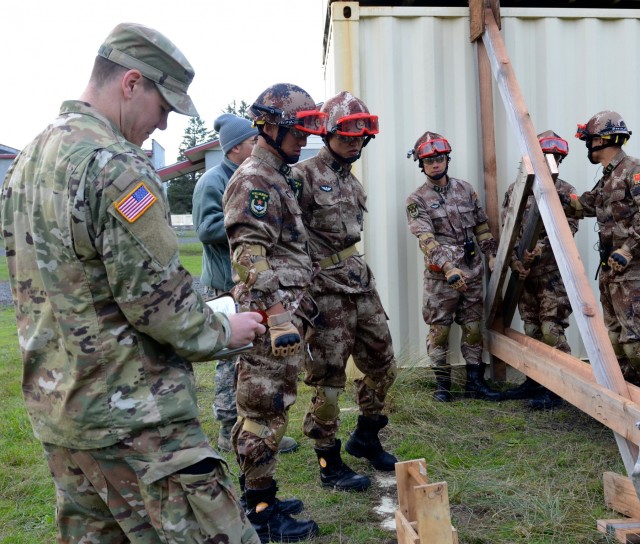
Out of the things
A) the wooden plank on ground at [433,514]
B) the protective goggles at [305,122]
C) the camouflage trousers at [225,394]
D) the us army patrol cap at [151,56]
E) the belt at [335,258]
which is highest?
the us army patrol cap at [151,56]

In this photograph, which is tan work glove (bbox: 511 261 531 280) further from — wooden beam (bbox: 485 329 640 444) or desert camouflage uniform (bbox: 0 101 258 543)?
desert camouflage uniform (bbox: 0 101 258 543)

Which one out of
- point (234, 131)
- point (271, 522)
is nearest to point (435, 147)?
point (234, 131)

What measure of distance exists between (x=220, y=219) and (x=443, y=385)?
8.77 feet

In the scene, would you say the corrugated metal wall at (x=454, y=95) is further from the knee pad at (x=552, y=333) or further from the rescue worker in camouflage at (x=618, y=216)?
the rescue worker in camouflage at (x=618, y=216)

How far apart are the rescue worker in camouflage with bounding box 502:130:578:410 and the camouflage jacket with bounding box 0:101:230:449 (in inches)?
171

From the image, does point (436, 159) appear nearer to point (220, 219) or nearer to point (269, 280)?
point (220, 219)

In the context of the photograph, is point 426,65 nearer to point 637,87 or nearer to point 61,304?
point 637,87

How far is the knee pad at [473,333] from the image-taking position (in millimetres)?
6102

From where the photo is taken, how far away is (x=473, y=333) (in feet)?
20.0

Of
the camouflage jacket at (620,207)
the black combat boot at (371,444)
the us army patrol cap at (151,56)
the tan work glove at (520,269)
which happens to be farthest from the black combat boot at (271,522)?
the camouflage jacket at (620,207)

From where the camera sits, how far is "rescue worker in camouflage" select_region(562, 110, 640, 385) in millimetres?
5312

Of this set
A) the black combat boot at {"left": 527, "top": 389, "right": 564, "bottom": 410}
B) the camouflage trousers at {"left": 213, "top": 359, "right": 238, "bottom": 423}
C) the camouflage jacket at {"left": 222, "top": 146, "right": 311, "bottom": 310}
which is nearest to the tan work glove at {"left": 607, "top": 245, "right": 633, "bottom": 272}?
the black combat boot at {"left": 527, "top": 389, "right": 564, "bottom": 410}

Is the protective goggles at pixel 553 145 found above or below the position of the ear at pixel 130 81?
below

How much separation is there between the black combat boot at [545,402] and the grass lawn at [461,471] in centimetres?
10
